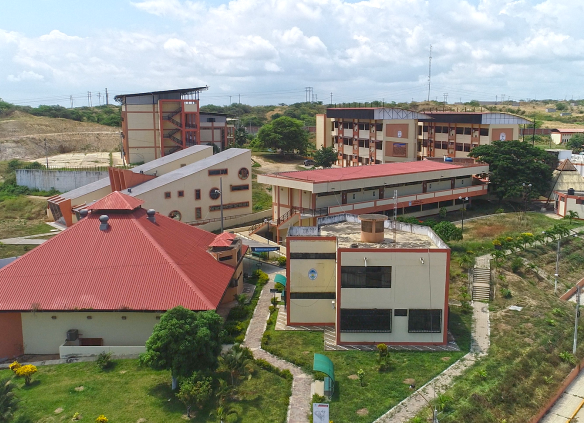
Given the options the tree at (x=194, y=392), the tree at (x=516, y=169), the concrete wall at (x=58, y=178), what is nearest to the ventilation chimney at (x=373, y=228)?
the tree at (x=194, y=392)

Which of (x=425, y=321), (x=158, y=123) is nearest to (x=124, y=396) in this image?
(x=425, y=321)

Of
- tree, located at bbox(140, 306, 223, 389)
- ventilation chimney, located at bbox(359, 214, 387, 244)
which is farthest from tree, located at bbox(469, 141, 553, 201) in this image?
tree, located at bbox(140, 306, 223, 389)

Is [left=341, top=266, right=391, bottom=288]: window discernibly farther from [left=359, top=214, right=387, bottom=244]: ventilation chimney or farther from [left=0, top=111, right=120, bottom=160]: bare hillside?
[left=0, top=111, right=120, bottom=160]: bare hillside

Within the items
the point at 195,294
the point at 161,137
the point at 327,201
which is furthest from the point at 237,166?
the point at 195,294

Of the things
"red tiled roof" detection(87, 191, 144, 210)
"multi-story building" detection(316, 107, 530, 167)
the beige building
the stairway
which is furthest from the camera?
"multi-story building" detection(316, 107, 530, 167)

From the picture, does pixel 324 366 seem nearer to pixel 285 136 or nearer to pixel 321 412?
pixel 321 412
